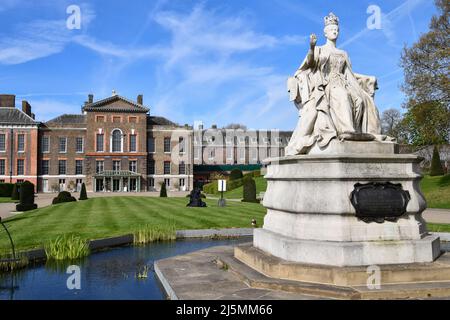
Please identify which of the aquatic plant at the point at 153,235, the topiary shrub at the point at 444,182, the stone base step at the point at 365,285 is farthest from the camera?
the topiary shrub at the point at 444,182

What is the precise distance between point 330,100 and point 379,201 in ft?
6.21

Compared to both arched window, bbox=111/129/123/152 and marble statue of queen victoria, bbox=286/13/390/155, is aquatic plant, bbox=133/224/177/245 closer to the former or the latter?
marble statue of queen victoria, bbox=286/13/390/155

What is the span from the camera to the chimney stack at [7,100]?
55469mm

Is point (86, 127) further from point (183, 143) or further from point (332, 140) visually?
point (332, 140)

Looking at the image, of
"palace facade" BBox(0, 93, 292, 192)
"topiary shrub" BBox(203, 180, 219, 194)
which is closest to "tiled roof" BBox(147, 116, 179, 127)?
"palace facade" BBox(0, 93, 292, 192)

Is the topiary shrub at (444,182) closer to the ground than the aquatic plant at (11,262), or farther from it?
farther from it

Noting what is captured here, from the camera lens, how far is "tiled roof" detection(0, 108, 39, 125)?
2148 inches

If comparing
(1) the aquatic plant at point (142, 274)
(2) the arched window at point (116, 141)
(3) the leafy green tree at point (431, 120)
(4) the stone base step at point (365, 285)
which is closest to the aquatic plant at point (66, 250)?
(1) the aquatic plant at point (142, 274)

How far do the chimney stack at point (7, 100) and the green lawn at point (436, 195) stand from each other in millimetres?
54967

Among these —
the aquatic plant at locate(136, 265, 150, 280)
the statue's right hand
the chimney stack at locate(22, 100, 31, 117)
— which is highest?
the chimney stack at locate(22, 100, 31, 117)

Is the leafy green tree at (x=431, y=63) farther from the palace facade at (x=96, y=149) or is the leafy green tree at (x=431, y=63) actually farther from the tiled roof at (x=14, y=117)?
the tiled roof at (x=14, y=117)

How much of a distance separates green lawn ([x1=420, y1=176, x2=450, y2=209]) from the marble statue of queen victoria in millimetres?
24373

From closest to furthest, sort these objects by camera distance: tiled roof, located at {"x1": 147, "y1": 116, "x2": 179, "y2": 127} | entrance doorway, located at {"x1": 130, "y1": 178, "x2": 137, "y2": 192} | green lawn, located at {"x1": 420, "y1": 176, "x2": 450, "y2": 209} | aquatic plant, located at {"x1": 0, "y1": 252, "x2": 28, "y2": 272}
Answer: aquatic plant, located at {"x1": 0, "y1": 252, "x2": 28, "y2": 272} → green lawn, located at {"x1": 420, "y1": 176, "x2": 450, "y2": 209} → entrance doorway, located at {"x1": 130, "y1": 178, "x2": 137, "y2": 192} → tiled roof, located at {"x1": 147, "y1": 116, "x2": 179, "y2": 127}

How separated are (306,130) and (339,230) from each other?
73.2 inches
